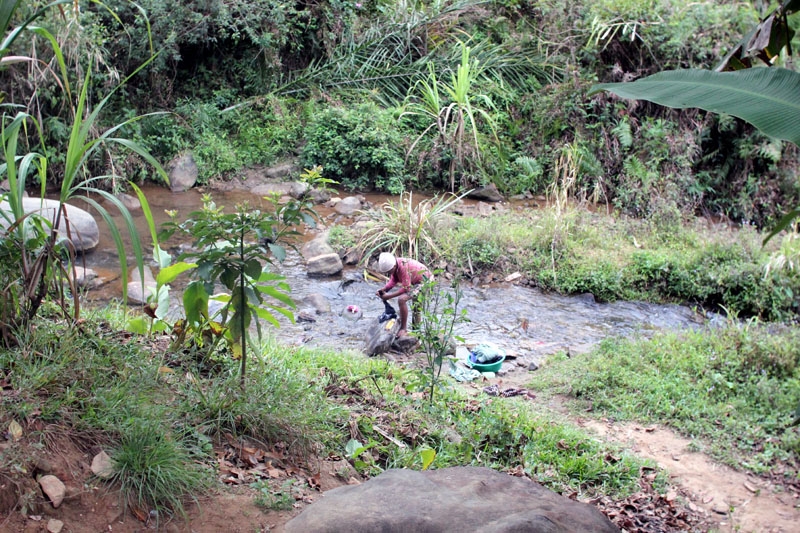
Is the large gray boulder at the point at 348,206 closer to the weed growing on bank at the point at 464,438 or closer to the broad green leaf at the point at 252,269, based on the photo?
the weed growing on bank at the point at 464,438

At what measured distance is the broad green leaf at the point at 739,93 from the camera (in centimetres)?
217

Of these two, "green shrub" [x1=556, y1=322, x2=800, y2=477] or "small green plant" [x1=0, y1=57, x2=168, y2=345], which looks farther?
"green shrub" [x1=556, y1=322, x2=800, y2=477]

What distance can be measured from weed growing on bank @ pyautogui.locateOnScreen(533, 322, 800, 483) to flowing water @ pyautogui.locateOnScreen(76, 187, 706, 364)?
0.95 metres

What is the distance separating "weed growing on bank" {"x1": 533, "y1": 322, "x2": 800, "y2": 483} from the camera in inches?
195

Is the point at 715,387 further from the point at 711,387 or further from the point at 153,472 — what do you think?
the point at 153,472

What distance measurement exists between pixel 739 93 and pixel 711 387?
4016 millimetres

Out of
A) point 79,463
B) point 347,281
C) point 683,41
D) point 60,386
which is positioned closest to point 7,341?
point 60,386

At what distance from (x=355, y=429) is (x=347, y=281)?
17.5 feet

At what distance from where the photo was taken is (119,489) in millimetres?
2629

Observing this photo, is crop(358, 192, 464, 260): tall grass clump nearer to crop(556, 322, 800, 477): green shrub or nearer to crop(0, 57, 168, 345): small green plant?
crop(556, 322, 800, 477): green shrub

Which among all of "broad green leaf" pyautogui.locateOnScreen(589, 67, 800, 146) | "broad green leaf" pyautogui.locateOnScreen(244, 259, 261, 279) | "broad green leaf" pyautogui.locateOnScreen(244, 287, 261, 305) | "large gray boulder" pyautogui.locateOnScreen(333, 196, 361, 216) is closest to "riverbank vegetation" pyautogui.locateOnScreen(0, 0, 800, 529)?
"broad green leaf" pyautogui.locateOnScreen(589, 67, 800, 146)

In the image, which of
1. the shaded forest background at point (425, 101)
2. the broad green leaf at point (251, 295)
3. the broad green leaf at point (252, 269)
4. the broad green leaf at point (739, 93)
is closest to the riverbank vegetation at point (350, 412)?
the broad green leaf at point (251, 295)

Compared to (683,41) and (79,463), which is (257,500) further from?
(683,41)

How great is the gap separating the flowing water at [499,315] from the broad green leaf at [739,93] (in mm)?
4863
